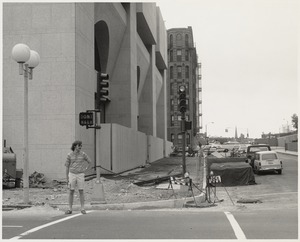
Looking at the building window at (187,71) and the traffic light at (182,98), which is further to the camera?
the building window at (187,71)

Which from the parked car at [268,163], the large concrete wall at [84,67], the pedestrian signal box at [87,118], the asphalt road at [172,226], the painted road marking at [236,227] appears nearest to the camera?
the painted road marking at [236,227]

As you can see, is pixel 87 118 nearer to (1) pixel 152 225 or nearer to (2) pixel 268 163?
(1) pixel 152 225

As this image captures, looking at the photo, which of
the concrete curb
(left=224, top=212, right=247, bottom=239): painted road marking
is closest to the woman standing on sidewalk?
the concrete curb

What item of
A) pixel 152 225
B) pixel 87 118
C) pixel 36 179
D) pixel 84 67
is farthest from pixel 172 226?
pixel 84 67

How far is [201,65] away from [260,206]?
119 meters

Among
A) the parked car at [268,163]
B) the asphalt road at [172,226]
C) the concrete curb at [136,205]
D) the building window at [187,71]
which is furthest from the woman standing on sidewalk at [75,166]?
the building window at [187,71]

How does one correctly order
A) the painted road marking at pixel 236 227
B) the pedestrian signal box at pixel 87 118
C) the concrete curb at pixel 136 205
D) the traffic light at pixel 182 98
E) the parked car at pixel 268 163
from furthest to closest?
1. the parked car at pixel 268 163
2. the traffic light at pixel 182 98
3. the pedestrian signal box at pixel 87 118
4. the concrete curb at pixel 136 205
5. the painted road marking at pixel 236 227

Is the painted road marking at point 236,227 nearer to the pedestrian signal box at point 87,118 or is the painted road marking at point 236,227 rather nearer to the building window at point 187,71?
the pedestrian signal box at point 87,118

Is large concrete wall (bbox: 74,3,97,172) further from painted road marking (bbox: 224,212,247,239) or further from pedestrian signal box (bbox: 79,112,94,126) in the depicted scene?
painted road marking (bbox: 224,212,247,239)

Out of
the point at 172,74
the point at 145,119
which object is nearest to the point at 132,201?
the point at 145,119

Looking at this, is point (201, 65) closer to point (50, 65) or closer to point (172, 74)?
point (172, 74)

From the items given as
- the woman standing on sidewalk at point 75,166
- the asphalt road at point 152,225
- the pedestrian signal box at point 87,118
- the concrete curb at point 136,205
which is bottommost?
the concrete curb at point 136,205

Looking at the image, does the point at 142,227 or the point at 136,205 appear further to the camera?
the point at 136,205

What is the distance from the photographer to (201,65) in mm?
130375
